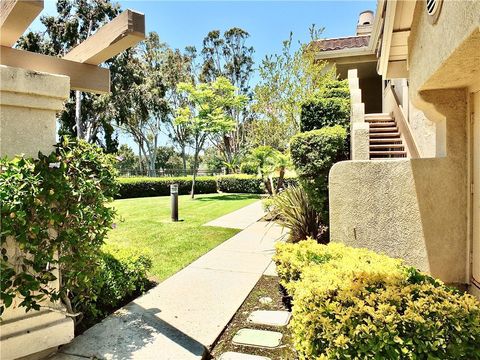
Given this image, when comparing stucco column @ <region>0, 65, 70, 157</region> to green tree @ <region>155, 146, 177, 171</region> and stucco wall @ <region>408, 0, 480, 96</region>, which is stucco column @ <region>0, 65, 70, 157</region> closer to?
stucco wall @ <region>408, 0, 480, 96</region>

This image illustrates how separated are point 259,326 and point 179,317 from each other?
91cm

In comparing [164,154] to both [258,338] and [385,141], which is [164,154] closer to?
[385,141]

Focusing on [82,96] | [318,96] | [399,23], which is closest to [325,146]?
[399,23]

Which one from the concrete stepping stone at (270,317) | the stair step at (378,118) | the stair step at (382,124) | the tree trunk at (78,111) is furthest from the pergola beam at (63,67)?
the tree trunk at (78,111)

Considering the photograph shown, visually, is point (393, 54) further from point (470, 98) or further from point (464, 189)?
point (464, 189)

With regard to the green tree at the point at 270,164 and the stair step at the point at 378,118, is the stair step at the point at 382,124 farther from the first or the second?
the green tree at the point at 270,164

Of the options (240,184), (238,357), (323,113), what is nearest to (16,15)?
(238,357)

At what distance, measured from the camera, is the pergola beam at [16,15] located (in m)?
2.25

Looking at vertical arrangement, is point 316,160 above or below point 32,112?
below

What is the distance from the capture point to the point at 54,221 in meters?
2.74

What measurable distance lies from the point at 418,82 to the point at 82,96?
2695 centimetres

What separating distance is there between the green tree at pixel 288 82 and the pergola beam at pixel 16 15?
10.1 m

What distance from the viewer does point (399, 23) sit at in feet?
14.4

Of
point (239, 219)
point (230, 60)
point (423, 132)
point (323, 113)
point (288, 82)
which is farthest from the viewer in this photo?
point (230, 60)
